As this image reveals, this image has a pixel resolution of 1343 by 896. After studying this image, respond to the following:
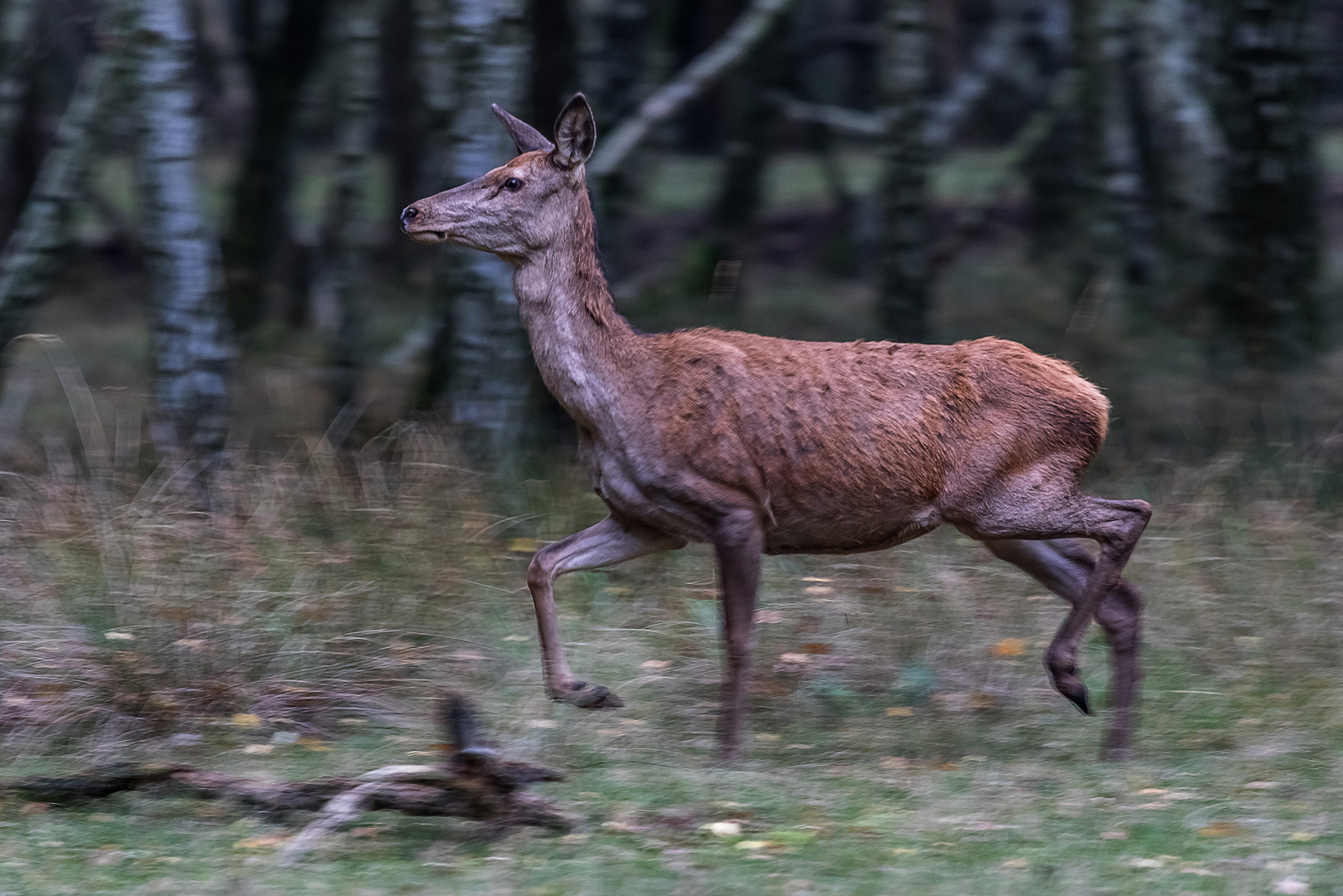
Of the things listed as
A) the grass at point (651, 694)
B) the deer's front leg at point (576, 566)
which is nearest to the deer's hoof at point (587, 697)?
the deer's front leg at point (576, 566)

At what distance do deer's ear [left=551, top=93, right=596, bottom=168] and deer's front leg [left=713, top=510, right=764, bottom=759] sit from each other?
1.63 m

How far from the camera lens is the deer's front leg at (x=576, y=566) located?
6.34 meters

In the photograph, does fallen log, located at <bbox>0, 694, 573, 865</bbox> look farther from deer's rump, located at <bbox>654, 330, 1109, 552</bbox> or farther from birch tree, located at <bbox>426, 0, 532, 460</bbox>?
birch tree, located at <bbox>426, 0, 532, 460</bbox>

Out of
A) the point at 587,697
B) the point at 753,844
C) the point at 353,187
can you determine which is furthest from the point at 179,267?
the point at 753,844

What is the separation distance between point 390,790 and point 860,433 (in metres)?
2.39

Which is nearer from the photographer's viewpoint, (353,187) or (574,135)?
(574,135)

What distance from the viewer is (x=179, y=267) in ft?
29.6

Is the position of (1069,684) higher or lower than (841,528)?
lower

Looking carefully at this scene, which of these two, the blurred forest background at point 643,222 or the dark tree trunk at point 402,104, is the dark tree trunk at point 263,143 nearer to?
the blurred forest background at point 643,222

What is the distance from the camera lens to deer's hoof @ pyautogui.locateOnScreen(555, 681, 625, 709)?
630cm

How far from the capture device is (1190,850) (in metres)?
5.13

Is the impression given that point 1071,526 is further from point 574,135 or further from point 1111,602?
point 574,135

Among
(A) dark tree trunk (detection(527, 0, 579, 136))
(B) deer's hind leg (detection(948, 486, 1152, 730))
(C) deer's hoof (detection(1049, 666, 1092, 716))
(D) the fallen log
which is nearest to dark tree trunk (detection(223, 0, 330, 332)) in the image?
(A) dark tree trunk (detection(527, 0, 579, 136))

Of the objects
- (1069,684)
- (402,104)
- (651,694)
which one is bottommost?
(402,104)
